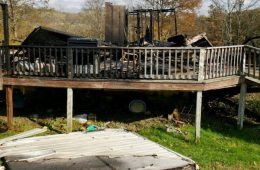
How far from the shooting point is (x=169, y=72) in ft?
41.0

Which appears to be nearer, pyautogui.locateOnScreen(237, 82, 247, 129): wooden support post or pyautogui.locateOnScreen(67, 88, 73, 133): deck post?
pyautogui.locateOnScreen(67, 88, 73, 133): deck post

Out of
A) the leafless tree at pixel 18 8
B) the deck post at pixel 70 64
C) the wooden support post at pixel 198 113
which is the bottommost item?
the wooden support post at pixel 198 113

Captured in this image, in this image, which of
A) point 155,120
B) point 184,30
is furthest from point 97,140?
point 184,30

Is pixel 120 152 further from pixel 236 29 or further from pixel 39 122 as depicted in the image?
pixel 236 29

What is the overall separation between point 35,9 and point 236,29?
1809cm

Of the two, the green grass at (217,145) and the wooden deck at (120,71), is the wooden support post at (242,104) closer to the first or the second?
the green grass at (217,145)

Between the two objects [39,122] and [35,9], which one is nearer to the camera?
[39,122]

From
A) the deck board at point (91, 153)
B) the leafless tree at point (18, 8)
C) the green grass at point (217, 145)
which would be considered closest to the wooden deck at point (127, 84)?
the green grass at point (217, 145)

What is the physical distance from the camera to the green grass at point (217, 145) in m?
10.9

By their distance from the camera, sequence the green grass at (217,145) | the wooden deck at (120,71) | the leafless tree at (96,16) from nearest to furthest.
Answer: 1. the green grass at (217,145)
2. the wooden deck at (120,71)
3. the leafless tree at (96,16)

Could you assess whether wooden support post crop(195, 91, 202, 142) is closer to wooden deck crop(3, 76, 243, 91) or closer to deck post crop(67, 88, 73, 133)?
wooden deck crop(3, 76, 243, 91)

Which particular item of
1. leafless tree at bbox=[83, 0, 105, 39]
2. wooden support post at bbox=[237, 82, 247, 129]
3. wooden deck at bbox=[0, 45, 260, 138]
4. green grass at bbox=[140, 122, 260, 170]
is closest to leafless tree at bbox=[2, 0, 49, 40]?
leafless tree at bbox=[83, 0, 105, 39]

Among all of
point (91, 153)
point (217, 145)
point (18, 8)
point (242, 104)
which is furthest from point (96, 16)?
point (91, 153)

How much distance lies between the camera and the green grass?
10.9m
